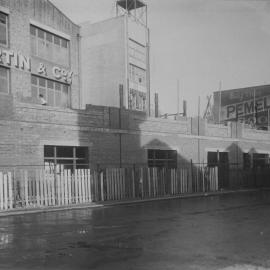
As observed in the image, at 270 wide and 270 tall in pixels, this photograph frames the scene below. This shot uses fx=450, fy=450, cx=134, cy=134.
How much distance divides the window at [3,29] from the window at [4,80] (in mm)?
1626

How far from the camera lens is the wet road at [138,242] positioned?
A: 7.70 metres

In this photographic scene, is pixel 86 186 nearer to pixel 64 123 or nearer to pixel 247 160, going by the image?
pixel 64 123

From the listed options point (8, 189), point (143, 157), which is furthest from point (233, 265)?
point (143, 157)

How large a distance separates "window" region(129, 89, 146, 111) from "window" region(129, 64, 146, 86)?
1.22 metres

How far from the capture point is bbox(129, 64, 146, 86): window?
48094 millimetres

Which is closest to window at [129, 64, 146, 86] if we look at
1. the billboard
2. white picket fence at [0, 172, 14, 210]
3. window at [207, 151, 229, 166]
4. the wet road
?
the billboard

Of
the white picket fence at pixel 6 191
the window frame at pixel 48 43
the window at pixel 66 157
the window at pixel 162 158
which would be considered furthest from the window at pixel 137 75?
the white picket fence at pixel 6 191

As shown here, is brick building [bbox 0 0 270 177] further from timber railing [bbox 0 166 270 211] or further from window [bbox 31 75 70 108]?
timber railing [bbox 0 166 270 211]

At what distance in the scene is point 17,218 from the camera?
50.9 feet

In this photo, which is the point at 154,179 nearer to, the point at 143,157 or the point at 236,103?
the point at 143,157

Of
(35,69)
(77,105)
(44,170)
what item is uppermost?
(35,69)

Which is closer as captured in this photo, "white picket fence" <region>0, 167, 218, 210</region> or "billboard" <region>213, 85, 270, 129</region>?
"white picket fence" <region>0, 167, 218, 210</region>

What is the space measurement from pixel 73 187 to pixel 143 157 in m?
7.63

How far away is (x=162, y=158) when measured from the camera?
29.0 metres
